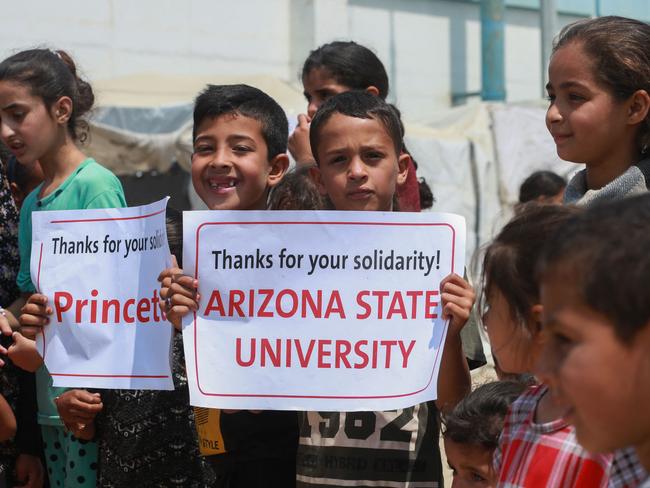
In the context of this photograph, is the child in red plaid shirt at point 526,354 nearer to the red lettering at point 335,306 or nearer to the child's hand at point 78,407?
the red lettering at point 335,306

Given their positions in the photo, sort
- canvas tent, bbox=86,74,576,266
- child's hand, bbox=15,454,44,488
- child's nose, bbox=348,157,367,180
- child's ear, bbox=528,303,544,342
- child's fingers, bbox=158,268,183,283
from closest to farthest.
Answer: child's ear, bbox=528,303,544,342, child's fingers, bbox=158,268,183,283, child's nose, bbox=348,157,367,180, child's hand, bbox=15,454,44,488, canvas tent, bbox=86,74,576,266

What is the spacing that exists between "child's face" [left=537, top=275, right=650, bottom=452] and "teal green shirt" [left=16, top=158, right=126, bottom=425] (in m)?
2.26

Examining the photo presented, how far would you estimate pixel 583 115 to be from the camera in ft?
9.42

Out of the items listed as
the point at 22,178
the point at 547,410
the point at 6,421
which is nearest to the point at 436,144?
the point at 22,178

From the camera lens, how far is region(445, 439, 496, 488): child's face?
2736mm

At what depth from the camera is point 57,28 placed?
13070mm

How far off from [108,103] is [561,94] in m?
8.01

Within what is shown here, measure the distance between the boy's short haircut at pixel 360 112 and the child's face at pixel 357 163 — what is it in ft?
0.07

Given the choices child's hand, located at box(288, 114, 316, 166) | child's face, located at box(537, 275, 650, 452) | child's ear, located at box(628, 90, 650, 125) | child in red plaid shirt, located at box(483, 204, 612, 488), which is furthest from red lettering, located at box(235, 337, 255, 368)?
child's hand, located at box(288, 114, 316, 166)

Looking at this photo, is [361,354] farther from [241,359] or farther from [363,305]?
[241,359]

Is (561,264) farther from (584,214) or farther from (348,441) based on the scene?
(348,441)

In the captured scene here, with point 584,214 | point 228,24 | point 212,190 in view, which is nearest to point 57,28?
point 228,24

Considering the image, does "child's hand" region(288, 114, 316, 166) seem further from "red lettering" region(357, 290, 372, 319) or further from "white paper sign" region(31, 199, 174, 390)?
"red lettering" region(357, 290, 372, 319)

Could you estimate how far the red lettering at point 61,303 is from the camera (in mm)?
3246
